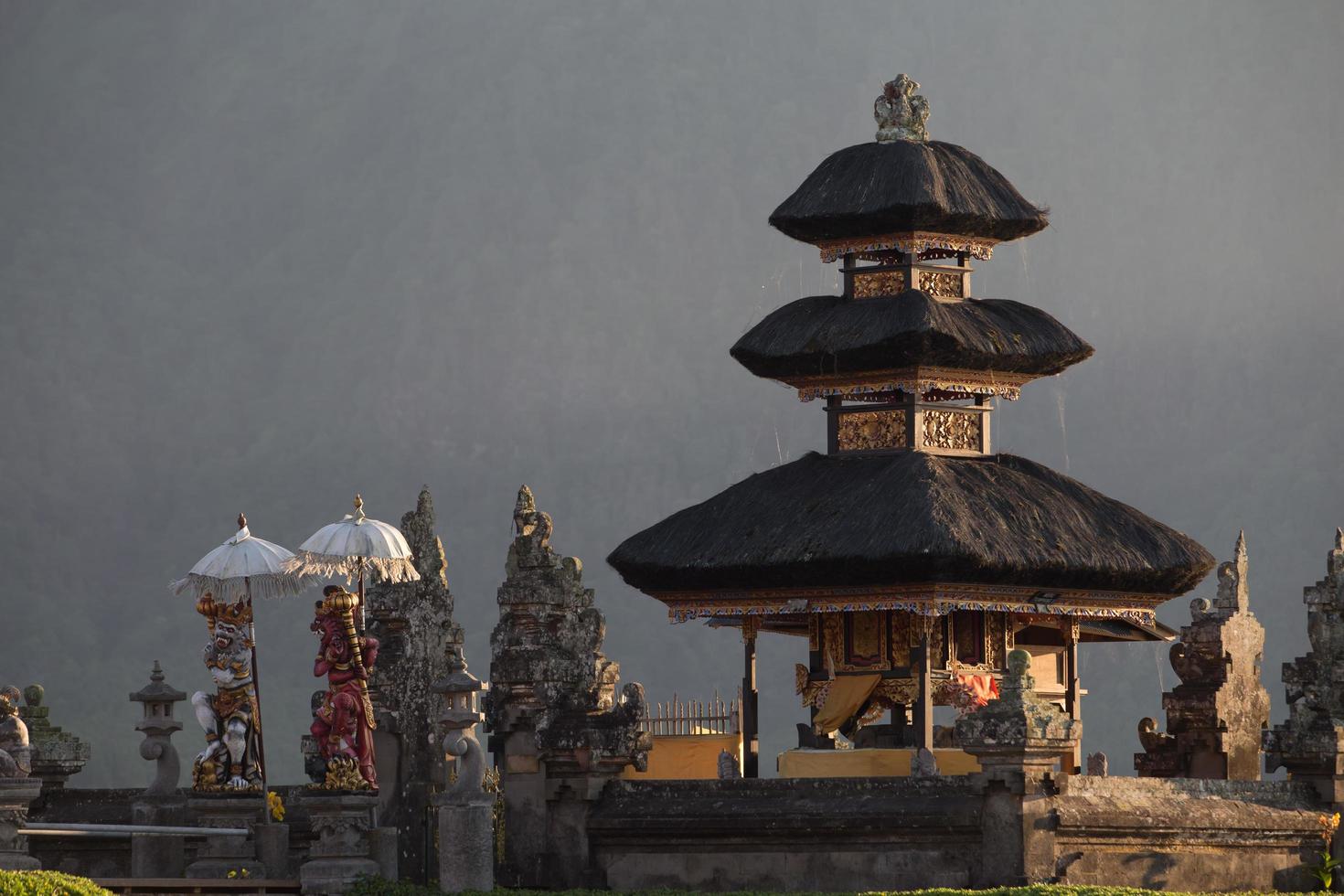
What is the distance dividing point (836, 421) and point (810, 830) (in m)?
8.63

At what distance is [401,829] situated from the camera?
3384 centimetres

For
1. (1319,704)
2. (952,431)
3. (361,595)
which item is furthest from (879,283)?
(361,595)

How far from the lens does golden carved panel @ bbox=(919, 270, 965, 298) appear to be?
36.6 m

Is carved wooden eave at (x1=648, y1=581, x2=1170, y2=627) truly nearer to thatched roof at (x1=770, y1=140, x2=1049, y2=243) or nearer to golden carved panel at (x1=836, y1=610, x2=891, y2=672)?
golden carved panel at (x1=836, y1=610, x2=891, y2=672)

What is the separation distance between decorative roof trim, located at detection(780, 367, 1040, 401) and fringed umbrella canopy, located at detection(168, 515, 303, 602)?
852 centimetres

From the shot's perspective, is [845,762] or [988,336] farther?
[988,336]

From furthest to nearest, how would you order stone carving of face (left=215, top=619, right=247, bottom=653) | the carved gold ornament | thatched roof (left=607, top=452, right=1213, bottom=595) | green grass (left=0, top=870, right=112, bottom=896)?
thatched roof (left=607, top=452, right=1213, bottom=595), stone carving of face (left=215, top=619, right=247, bottom=653), the carved gold ornament, green grass (left=0, top=870, right=112, bottom=896)

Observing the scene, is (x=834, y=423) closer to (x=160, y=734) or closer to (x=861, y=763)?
(x=861, y=763)

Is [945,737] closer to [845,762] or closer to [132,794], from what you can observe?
[845,762]

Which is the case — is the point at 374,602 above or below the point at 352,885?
above

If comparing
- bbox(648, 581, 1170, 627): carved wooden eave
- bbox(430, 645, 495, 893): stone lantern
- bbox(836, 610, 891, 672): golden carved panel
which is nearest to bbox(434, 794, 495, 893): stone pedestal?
bbox(430, 645, 495, 893): stone lantern

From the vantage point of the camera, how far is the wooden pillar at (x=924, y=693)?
33375 millimetres

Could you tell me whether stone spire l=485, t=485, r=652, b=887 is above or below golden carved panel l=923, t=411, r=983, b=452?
below

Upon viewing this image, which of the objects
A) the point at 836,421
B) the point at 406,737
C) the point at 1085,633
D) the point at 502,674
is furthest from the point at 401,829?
the point at 1085,633
